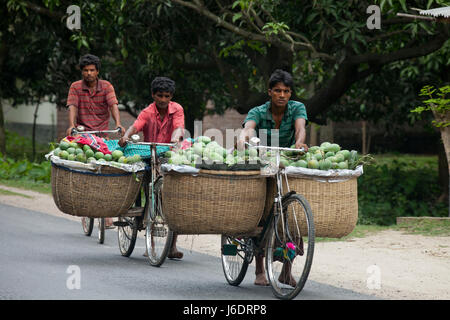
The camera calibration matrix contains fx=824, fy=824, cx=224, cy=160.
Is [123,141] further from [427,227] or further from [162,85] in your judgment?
[427,227]

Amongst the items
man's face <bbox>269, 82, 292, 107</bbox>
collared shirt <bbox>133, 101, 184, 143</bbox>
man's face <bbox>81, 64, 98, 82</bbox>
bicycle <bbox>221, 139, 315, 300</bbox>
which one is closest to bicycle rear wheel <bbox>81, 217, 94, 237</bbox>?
man's face <bbox>81, 64, 98, 82</bbox>

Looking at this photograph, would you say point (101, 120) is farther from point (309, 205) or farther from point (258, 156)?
point (309, 205)

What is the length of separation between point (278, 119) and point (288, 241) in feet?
4.08

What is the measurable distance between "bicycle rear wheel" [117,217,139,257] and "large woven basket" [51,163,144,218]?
604 mm

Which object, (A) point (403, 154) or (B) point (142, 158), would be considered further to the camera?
(A) point (403, 154)

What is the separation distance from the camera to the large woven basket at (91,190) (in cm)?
791

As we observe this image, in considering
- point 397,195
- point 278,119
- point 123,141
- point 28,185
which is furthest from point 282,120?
point 397,195

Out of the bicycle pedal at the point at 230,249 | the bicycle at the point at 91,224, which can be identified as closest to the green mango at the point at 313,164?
the bicycle pedal at the point at 230,249

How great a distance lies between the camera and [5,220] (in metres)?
11.3

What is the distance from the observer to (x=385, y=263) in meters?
8.53

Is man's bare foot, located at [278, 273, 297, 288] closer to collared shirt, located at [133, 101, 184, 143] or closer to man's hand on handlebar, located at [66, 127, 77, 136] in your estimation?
collared shirt, located at [133, 101, 184, 143]

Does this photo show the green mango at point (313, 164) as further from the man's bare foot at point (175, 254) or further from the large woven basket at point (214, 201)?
the man's bare foot at point (175, 254)

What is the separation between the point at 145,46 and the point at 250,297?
1011 cm

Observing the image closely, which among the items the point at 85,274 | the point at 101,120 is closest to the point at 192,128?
the point at 101,120
